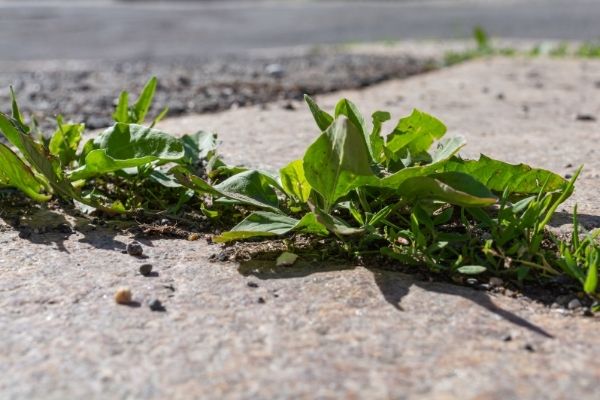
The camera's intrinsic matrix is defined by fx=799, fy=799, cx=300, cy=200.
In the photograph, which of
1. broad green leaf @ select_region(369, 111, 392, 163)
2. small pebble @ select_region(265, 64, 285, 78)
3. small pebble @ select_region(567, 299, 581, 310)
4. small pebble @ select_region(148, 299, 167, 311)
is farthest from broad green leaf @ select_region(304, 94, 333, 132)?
small pebble @ select_region(265, 64, 285, 78)

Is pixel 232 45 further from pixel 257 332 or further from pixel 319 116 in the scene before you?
pixel 257 332

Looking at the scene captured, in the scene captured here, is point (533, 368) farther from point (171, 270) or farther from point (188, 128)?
point (188, 128)

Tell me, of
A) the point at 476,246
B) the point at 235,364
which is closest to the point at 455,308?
the point at 476,246

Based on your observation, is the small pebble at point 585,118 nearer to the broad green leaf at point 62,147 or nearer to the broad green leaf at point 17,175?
the broad green leaf at point 62,147

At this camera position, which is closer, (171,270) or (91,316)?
(91,316)

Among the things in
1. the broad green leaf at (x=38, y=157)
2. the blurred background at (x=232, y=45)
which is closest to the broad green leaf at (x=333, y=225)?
the broad green leaf at (x=38, y=157)

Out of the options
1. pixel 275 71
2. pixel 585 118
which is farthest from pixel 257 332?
pixel 275 71
